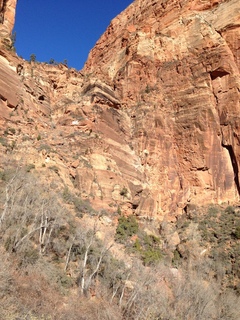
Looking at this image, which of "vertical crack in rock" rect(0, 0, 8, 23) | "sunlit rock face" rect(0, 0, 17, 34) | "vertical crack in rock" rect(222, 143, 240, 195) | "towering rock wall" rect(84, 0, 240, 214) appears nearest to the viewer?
"vertical crack in rock" rect(222, 143, 240, 195)

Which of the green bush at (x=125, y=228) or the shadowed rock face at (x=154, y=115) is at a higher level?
the shadowed rock face at (x=154, y=115)

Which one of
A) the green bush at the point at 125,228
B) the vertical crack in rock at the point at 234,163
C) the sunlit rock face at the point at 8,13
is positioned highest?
the sunlit rock face at the point at 8,13

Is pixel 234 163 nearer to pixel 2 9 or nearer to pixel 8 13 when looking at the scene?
pixel 8 13

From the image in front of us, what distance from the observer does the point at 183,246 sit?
2914 cm

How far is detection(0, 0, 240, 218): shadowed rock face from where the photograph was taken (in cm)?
3088

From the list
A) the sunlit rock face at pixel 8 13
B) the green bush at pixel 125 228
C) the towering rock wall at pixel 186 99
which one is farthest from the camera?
the sunlit rock face at pixel 8 13

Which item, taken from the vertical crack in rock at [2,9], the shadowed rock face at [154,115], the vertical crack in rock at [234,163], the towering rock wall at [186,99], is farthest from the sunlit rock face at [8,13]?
the vertical crack in rock at [234,163]

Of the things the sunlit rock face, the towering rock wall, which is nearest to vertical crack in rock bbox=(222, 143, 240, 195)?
the towering rock wall

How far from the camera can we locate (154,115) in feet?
133

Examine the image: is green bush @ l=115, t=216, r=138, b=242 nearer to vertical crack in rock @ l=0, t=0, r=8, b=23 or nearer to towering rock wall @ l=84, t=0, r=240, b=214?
towering rock wall @ l=84, t=0, r=240, b=214

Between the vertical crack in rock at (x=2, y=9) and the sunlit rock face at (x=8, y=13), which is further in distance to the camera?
the sunlit rock face at (x=8, y=13)

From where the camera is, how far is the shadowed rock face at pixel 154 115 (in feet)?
101

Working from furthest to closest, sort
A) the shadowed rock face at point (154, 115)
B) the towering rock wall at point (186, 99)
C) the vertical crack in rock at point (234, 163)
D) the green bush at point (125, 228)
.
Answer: the towering rock wall at point (186, 99)
the vertical crack in rock at point (234, 163)
the shadowed rock face at point (154, 115)
the green bush at point (125, 228)

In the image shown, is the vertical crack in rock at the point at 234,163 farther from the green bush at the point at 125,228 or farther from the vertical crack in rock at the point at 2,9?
the vertical crack in rock at the point at 2,9
